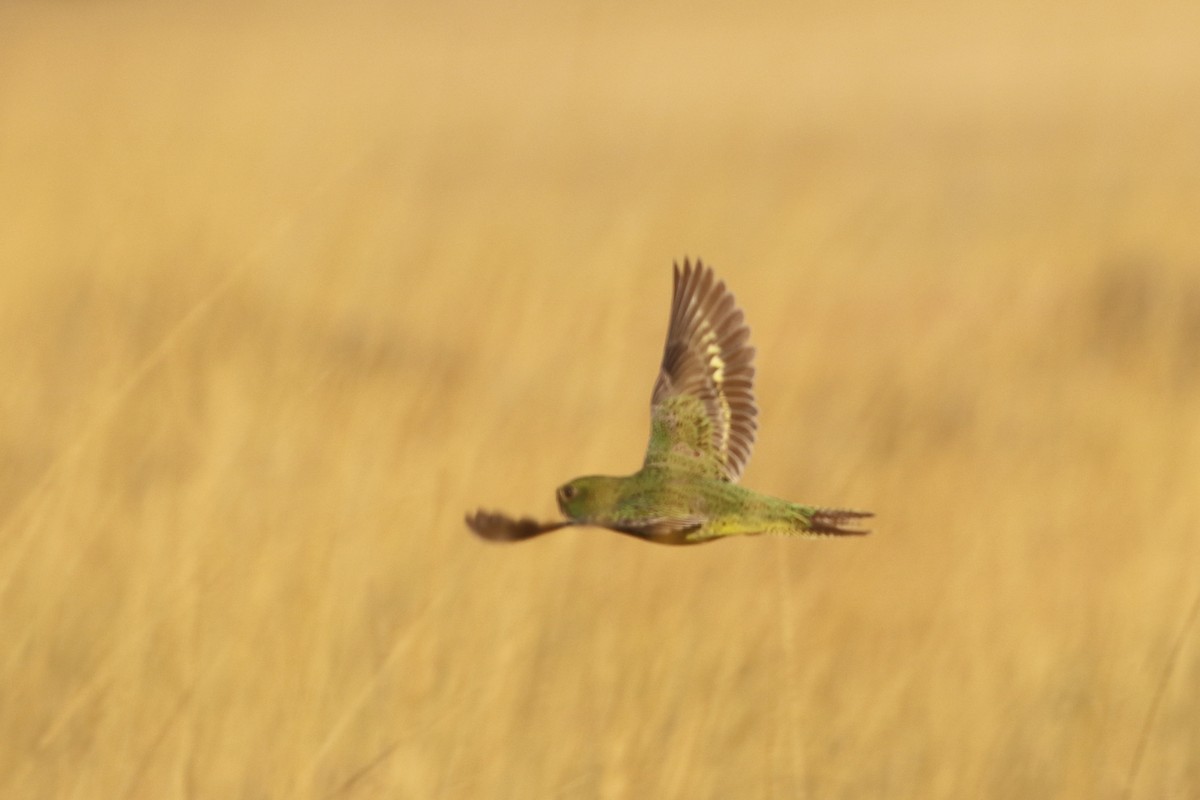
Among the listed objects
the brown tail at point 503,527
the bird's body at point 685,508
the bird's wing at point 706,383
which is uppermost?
the bird's wing at point 706,383

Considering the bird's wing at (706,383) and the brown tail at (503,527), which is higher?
the bird's wing at (706,383)

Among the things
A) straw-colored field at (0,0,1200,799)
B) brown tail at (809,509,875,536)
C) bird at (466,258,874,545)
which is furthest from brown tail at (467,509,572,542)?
straw-colored field at (0,0,1200,799)

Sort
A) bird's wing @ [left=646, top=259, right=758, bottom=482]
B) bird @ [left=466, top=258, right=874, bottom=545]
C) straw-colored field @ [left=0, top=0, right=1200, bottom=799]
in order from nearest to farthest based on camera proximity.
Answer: bird @ [left=466, top=258, right=874, bottom=545], bird's wing @ [left=646, top=259, right=758, bottom=482], straw-colored field @ [left=0, top=0, right=1200, bottom=799]

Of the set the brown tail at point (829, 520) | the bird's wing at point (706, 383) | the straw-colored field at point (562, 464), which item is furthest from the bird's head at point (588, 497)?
the straw-colored field at point (562, 464)

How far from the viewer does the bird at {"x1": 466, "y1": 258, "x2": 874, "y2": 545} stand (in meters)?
2.50

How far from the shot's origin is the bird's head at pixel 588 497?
8.89 ft

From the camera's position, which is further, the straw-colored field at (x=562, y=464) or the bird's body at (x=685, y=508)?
the straw-colored field at (x=562, y=464)

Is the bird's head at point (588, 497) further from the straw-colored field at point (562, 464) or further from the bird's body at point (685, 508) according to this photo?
the straw-colored field at point (562, 464)

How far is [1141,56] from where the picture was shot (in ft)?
68.4

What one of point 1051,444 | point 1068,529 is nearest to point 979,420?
point 1051,444

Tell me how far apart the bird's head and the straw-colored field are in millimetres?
633

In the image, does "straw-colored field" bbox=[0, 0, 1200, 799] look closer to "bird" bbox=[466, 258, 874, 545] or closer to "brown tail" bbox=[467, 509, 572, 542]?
"bird" bbox=[466, 258, 874, 545]

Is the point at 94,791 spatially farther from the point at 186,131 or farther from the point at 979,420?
the point at 186,131

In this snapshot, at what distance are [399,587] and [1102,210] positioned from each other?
7416 millimetres
